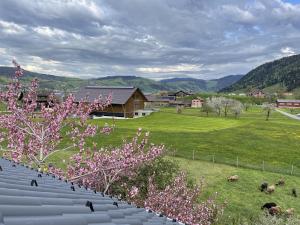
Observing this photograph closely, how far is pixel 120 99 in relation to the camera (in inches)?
4309

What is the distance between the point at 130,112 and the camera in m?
111

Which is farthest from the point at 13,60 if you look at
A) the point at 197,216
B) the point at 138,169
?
the point at 197,216

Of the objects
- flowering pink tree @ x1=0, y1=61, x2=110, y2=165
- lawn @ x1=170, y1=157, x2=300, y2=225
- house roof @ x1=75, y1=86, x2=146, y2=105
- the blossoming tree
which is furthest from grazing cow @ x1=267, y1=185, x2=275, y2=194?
house roof @ x1=75, y1=86, x2=146, y2=105

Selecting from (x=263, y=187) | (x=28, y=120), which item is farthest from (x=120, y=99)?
(x=28, y=120)

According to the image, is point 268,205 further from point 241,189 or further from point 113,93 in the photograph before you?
point 113,93

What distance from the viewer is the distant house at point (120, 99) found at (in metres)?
109

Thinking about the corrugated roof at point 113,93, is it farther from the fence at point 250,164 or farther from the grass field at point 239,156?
the fence at point 250,164

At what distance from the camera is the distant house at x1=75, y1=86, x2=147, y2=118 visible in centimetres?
10900

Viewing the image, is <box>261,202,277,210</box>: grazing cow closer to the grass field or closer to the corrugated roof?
the grass field

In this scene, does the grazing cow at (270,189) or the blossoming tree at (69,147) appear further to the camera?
the grazing cow at (270,189)

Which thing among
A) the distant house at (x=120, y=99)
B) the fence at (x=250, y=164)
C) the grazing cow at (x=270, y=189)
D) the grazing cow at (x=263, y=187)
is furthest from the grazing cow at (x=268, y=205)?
the distant house at (x=120, y=99)

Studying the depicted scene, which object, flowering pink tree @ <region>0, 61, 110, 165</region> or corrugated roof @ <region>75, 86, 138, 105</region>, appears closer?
flowering pink tree @ <region>0, 61, 110, 165</region>

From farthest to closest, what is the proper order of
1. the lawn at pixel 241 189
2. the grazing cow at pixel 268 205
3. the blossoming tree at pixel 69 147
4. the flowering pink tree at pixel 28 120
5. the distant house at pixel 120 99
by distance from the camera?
1. the distant house at pixel 120 99
2. the lawn at pixel 241 189
3. the grazing cow at pixel 268 205
4. the flowering pink tree at pixel 28 120
5. the blossoming tree at pixel 69 147

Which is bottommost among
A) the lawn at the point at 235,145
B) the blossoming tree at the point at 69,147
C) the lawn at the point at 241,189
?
the lawn at the point at 241,189
